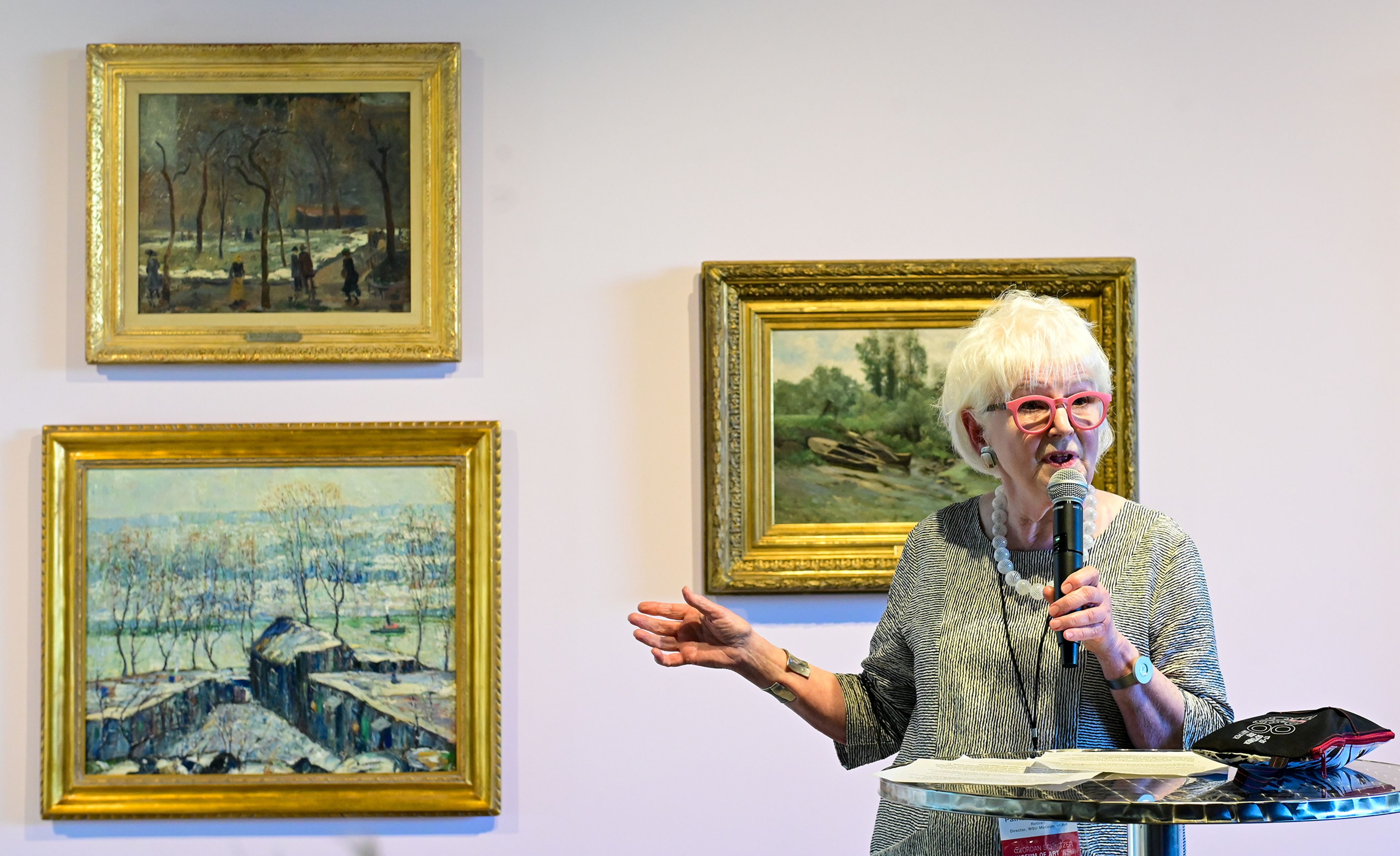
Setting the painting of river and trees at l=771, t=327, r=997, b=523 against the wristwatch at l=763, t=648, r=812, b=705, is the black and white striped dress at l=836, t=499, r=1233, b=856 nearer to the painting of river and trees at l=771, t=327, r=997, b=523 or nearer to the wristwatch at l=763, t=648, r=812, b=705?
the wristwatch at l=763, t=648, r=812, b=705

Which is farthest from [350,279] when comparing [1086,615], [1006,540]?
[1086,615]

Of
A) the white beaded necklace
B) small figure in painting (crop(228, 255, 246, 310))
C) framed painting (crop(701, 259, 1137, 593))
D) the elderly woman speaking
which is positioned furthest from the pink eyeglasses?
small figure in painting (crop(228, 255, 246, 310))

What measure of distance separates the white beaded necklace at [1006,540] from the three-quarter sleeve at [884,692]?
0.19 m

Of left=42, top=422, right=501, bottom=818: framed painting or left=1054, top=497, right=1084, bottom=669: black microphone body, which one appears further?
left=42, top=422, right=501, bottom=818: framed painting

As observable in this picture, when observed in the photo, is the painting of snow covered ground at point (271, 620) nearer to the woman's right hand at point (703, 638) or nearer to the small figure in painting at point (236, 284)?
the small figure in painting at point (236, 284)

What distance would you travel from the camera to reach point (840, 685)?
7.30 ft

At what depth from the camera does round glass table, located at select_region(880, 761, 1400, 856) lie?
125cm

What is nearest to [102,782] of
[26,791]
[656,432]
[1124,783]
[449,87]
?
[26,791]

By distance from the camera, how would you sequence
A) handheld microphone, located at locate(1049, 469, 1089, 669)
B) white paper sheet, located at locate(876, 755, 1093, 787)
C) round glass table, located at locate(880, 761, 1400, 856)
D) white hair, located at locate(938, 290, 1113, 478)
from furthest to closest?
white hair, located at locate(938, 290, 1113, 478)
handheld microphone, located at locate(1049, 469, 1089, 669)
white paper sheet, located at locate(876, 755, 1093, 787)
round glass table, located at locate(880, 761, 1400, 856)

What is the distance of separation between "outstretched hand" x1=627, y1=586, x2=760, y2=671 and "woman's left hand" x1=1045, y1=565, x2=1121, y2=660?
0.68m

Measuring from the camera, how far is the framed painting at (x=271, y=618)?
118 inches

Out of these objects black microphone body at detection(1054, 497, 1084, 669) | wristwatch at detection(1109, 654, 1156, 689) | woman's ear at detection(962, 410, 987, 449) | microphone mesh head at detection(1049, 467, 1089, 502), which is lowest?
wristwatch at detection(1109, 654, 1156, 689)

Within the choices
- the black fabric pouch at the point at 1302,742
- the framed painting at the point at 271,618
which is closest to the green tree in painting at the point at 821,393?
the framed painting at the point at 271,618

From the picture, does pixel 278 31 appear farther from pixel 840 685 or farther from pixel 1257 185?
pixel 1257 185
